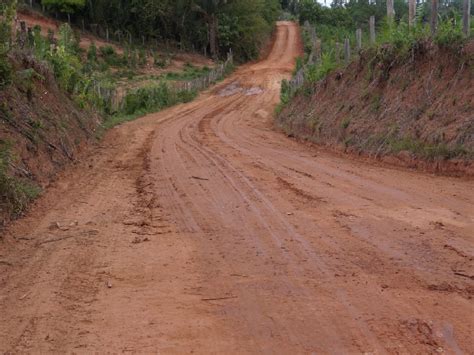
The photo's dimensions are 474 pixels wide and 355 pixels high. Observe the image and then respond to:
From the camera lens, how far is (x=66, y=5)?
50625mm

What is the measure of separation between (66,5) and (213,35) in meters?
13.7

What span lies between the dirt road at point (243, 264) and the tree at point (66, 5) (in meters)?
42.6

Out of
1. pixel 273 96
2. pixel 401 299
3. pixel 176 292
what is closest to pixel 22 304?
pixel 176 292

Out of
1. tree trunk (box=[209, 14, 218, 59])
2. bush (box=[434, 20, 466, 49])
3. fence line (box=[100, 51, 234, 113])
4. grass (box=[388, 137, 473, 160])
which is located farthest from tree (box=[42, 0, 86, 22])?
grass (box=[388, 137, 473, 160])

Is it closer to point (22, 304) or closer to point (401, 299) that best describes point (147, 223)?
point (22, 304)

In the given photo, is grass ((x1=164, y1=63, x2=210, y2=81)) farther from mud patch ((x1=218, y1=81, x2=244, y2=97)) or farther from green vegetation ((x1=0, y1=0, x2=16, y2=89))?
green vegetation ((x1=0, y1=0, x2=16, y2=89))

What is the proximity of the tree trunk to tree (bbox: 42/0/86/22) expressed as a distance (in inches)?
467

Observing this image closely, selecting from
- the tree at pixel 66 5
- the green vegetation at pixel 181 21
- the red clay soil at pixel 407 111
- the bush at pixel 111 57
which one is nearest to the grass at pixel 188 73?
the bush at pixel 111 57

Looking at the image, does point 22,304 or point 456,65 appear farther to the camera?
point 456,65

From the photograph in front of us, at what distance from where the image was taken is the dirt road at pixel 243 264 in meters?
4.71

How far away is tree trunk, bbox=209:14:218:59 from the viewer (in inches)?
2141

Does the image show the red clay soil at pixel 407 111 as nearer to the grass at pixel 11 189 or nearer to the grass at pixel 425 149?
the grass at pixel 425 149

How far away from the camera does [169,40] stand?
5619 cm

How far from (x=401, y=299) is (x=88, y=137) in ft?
47.0
